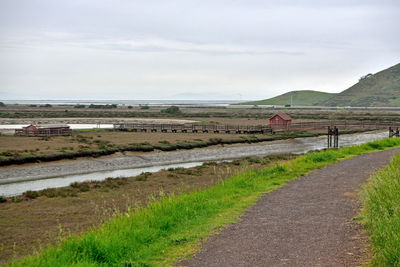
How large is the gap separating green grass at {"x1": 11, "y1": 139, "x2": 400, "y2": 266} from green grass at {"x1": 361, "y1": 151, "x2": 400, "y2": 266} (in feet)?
10.2

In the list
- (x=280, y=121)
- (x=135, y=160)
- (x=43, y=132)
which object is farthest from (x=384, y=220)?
(x=280, y=121)

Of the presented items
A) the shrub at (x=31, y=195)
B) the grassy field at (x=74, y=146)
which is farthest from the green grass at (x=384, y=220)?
the grassy field at (x=74, y=146)

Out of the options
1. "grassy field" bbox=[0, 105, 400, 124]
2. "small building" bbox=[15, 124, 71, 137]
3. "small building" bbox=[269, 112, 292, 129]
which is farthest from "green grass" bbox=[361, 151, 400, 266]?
"grassy field" bbox=[0, 105, 400, 124]

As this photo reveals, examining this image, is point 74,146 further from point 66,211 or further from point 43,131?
point 66,211

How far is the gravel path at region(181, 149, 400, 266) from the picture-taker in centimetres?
799

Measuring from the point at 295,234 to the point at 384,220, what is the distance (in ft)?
5.82

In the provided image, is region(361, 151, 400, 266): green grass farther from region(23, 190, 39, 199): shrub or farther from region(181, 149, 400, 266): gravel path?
region(23, 190, 39, 199): shrub

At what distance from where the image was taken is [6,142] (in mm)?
47531

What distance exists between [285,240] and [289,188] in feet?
21.1

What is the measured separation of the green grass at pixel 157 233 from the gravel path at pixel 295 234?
19.3 inches

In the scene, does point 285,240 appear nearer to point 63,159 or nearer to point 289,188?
point 289,188

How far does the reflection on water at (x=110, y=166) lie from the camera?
97.6ft

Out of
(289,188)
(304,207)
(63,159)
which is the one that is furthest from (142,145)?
(304,207)

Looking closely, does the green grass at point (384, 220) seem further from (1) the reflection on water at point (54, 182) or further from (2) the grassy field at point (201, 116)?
(2) the grassy field at point (201, 116)
